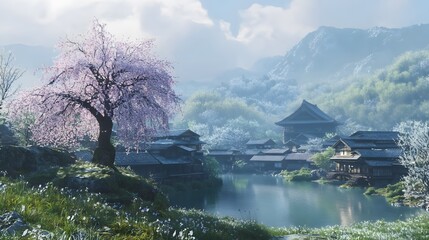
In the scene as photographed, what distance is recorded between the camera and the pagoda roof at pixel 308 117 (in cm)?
12181

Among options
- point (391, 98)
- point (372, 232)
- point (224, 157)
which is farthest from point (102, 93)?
point (391, 98)

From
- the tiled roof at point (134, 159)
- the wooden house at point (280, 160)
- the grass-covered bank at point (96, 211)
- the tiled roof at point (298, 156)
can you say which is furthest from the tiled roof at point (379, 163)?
the grass-covered bank at point (96, 211)

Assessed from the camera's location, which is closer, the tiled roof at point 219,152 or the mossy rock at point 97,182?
the mossy rock at point 97,182

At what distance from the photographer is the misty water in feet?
116

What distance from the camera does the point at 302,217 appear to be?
3609cm

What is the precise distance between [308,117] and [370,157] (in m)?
54.8

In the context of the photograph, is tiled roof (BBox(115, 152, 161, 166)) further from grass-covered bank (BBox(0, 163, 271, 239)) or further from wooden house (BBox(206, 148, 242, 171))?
wooden house (BBox(206, 148, 242, 171))

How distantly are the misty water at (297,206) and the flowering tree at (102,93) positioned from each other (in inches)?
551

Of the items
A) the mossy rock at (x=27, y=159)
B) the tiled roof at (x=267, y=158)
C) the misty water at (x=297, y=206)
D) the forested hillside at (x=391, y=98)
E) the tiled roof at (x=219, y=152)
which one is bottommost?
the misty water at (x=297, y=206)

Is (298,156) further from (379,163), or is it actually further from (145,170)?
(145,170)

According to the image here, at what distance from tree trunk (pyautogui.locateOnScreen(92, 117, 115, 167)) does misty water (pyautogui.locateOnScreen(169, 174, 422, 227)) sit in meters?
14.4

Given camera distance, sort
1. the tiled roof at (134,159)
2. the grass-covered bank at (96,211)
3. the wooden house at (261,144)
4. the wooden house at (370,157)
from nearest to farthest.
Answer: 1. the grass-covered bank at (96,211)
2. the tiled roof at (134,159)
3. the wooden house at (370,157)
4. the wooden house at (261,144)

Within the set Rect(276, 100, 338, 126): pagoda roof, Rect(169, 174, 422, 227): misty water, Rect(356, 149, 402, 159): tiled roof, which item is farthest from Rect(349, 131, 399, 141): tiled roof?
Rect(276, 100, 338, 126): pagoda roof

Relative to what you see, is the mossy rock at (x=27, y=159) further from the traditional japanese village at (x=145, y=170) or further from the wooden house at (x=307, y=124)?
the wooden house at (x=307, y=124)
